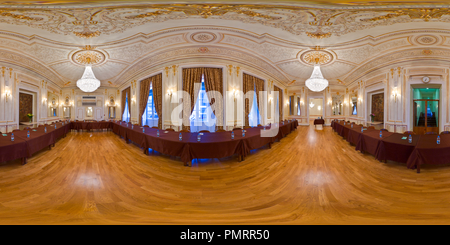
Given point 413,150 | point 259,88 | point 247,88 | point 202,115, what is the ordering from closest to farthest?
point 413,150, point 202,115, point 247,88, point 259,88

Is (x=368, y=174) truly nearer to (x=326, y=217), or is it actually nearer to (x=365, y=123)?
(x=326, y=217)

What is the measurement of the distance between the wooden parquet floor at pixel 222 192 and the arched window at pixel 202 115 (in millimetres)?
3914

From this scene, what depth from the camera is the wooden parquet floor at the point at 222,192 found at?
188 centimetres

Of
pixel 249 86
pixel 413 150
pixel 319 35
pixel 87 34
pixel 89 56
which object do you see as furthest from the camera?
pixel 249 86

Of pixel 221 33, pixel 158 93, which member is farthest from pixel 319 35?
→ pixel 158 93

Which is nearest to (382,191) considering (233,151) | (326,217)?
(326,217)

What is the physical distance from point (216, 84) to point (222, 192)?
5.77 metres

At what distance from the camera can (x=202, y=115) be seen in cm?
776

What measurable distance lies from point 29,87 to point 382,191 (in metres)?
13.3

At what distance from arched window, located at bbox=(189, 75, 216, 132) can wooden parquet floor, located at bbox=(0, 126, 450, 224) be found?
3.91 m

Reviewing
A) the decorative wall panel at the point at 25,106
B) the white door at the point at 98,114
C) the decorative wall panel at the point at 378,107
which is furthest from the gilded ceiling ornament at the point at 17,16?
the decorative wall panel at the point at 378,107

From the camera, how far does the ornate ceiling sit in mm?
3578

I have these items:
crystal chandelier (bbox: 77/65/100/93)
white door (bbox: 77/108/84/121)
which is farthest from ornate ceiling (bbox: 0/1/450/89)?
white door (bbox: 77/108/84/121)

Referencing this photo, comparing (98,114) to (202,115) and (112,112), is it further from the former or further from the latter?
(202,115)
